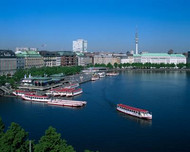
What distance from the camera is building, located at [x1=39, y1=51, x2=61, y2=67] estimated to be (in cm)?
3838

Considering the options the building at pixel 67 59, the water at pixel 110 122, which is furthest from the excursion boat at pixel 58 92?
the building at pixel 67 59

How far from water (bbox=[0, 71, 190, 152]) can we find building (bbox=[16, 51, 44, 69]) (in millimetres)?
16396

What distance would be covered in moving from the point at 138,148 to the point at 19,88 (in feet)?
43.9

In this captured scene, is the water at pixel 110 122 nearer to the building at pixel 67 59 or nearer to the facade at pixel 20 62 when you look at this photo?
the facade at pixel 20 62

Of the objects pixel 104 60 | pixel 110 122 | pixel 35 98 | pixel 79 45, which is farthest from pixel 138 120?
pixel 79 45

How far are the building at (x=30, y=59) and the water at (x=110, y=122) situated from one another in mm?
16396

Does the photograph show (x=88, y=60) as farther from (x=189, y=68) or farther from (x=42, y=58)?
(x=189, y=68)

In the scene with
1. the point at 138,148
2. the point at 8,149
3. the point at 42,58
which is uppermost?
the point at 42,58

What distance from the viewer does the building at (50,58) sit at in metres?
38.4

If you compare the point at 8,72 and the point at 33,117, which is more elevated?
the point at 8,72

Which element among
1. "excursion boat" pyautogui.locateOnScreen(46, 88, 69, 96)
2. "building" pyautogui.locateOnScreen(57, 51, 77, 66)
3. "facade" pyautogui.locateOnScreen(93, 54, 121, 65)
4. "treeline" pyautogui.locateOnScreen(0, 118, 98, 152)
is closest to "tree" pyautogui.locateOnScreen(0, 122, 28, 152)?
"treeline" pyautogui.locateOnScreen(0, 118, 98, 152)

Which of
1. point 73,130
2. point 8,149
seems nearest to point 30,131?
point 73,130

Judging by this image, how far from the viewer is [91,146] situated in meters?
9.20

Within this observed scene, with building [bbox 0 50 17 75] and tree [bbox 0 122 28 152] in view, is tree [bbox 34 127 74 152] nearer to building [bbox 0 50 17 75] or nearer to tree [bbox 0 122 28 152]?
tree [bbox 0 122 28 152]
